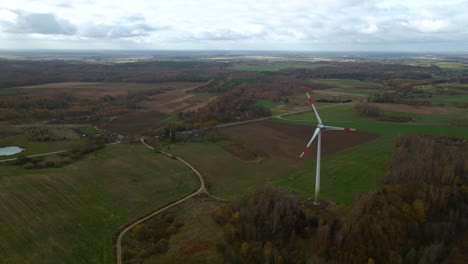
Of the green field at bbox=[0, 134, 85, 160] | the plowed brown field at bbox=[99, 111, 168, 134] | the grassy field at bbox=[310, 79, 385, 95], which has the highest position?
the grassy field at bbox=[310, 79, 385, 95]

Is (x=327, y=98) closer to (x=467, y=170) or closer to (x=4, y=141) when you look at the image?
(x=467, y=170)

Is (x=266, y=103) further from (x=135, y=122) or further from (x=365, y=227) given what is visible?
(x=365, y=227)

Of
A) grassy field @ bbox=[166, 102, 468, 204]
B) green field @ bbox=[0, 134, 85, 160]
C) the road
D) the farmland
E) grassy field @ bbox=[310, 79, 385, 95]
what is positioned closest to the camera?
the road

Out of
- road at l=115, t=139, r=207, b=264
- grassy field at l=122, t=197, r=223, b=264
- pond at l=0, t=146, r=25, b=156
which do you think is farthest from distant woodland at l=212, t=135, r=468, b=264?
pond at l=0, t=146, r=25, b=156

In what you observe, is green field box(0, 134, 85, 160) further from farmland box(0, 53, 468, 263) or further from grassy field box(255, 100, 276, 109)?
grassy field box(255, 100, 276, 109)

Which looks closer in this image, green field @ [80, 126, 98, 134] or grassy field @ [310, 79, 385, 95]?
green field @ [80, 126, 98, 134]

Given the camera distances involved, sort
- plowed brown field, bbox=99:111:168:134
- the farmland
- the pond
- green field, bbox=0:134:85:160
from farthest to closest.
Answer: plowed brown field, bbox=99:111:168:134
green field, bbox=0:134:85:160
the pond
the farmland

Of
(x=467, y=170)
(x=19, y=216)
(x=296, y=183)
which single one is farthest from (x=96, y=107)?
(x=467, y=170)

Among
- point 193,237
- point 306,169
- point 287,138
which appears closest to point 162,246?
point 193,237
